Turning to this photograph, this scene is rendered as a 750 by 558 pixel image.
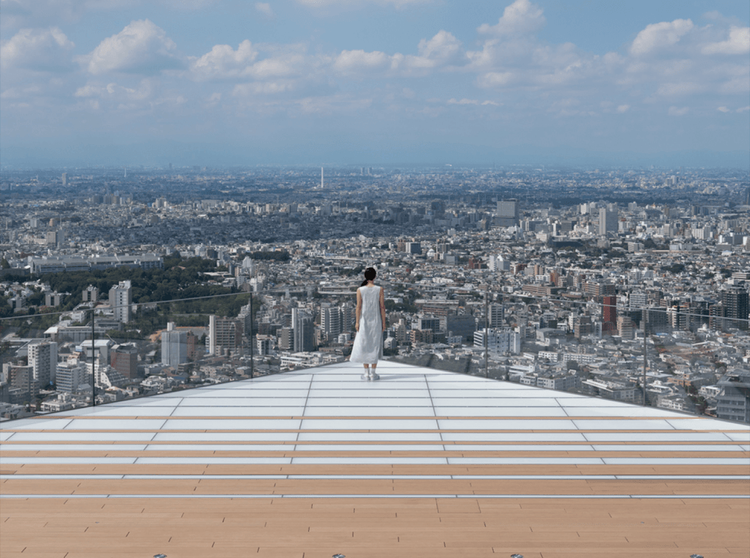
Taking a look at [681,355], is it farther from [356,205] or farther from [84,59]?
[84,59]

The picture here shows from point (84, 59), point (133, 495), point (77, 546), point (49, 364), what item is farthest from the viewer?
point (84, 59)

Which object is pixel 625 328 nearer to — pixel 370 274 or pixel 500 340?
pixel 500 340

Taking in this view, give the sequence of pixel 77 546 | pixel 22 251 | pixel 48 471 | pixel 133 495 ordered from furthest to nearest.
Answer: pixel 22 251, pixel 48 471, pixel 133 495, pixel 77 546

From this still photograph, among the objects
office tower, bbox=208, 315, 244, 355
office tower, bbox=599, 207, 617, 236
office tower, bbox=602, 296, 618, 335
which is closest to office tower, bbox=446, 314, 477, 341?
office tower, bbox=602, 296, 618, 335

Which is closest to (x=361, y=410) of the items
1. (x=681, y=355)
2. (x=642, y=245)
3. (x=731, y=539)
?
(x=681, y=355)

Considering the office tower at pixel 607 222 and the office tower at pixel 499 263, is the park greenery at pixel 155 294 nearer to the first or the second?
the office tower at pixel 499 263

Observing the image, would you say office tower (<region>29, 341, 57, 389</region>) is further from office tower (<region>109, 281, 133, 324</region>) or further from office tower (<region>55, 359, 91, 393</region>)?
office tower (<region>109, 281, 133, 324</region>)

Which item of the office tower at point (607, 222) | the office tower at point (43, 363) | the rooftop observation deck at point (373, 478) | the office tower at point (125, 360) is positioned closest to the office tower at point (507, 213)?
the office tower at point (607, 222)
